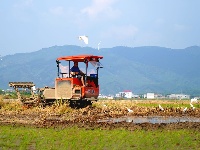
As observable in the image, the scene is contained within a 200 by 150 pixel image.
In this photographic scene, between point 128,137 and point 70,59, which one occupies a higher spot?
point 70,59

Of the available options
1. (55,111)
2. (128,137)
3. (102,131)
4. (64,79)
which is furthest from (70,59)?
(128,137)

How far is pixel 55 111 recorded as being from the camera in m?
24.7

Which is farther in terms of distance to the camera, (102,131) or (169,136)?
(102,131)

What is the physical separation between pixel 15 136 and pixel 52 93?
14.0 m

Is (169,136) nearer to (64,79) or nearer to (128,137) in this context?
(128,137)

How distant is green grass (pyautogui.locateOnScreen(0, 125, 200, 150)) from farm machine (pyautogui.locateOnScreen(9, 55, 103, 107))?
36.1ft

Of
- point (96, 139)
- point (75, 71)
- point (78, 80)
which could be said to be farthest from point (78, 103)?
point (96, 139)

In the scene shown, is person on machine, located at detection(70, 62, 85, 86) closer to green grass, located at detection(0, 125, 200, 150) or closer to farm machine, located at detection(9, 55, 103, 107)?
farm machine, located at detection(9, 55, 103, 107)

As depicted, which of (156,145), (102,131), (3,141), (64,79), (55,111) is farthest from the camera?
(64,79)

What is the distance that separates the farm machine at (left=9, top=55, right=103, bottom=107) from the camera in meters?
26.7

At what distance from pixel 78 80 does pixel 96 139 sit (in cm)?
1453

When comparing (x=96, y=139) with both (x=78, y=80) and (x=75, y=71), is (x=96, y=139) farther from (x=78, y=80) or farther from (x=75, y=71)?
(x=75, y=71)

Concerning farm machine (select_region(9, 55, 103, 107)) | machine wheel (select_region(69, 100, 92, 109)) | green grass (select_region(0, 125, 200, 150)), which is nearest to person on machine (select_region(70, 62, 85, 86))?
farm machine (select_region(9, 55, 103, 107))

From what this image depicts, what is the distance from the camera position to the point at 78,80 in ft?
89.7
